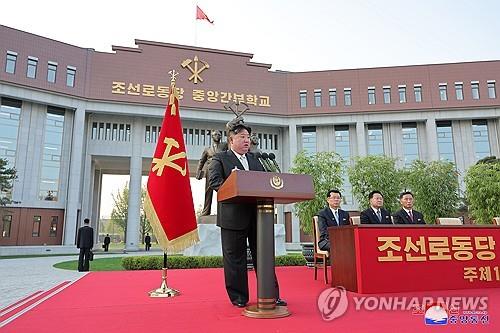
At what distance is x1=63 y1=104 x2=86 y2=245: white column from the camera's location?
18.1m

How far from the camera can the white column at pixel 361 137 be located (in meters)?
20.9

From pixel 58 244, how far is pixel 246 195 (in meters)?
Answer: 19.4

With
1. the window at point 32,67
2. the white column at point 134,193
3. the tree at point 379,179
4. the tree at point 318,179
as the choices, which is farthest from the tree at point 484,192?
the window at point 32,67

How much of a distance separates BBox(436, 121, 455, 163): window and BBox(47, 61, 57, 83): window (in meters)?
22.3

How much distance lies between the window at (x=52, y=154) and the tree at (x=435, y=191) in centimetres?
1730

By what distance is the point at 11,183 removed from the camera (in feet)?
55.2

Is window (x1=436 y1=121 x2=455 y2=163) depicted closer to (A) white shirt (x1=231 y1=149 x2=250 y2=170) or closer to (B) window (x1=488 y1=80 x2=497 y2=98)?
(B) window (x1=488 y1=80 x2=497 y2=98)

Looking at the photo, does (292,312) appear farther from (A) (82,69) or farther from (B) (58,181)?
(A) (82,69)

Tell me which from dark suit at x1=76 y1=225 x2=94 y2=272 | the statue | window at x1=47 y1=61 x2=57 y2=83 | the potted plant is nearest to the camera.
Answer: dark suit at x1=76 y1=225 x2=94 y2=272

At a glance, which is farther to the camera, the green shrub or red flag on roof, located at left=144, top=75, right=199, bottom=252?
the green shrub

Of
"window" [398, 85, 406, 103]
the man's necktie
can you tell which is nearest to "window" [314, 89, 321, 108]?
"window" [398, 85, 406, 103]

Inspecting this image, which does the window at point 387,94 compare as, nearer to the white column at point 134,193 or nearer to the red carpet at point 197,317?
the white column at point 134,193

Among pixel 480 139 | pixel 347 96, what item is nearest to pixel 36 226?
pixel 347 96

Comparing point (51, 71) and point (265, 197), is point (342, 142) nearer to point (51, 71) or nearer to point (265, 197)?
point (51, 71)
